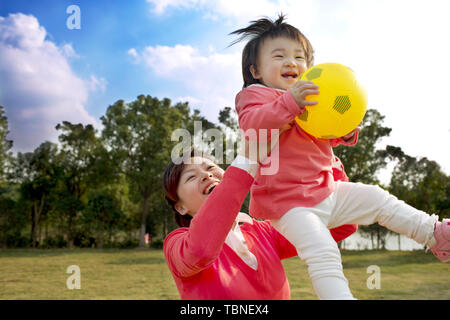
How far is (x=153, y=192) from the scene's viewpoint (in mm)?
34562

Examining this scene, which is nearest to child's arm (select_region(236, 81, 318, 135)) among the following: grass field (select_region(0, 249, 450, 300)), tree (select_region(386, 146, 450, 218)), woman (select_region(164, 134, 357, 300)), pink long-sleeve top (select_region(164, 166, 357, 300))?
woman (select_region(164, 134, 357, 300))

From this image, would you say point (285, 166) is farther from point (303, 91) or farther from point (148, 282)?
point (148, 282)

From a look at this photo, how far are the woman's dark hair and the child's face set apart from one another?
2.25ft

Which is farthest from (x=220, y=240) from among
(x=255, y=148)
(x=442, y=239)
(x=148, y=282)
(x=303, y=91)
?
(x=148, y=282)

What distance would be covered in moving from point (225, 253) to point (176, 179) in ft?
1.83

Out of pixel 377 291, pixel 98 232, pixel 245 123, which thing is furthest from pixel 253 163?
pixel 98 232

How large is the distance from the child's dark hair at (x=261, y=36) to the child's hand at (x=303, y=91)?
496 millimetres

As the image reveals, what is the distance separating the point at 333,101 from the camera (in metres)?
1.71

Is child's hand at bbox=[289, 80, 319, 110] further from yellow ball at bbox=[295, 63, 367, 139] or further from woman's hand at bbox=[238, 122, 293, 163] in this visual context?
woman's hand at bbox=[238, 122, 293, 163]

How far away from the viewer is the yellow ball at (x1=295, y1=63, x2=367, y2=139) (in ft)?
5.58

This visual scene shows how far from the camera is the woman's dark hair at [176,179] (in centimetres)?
236
